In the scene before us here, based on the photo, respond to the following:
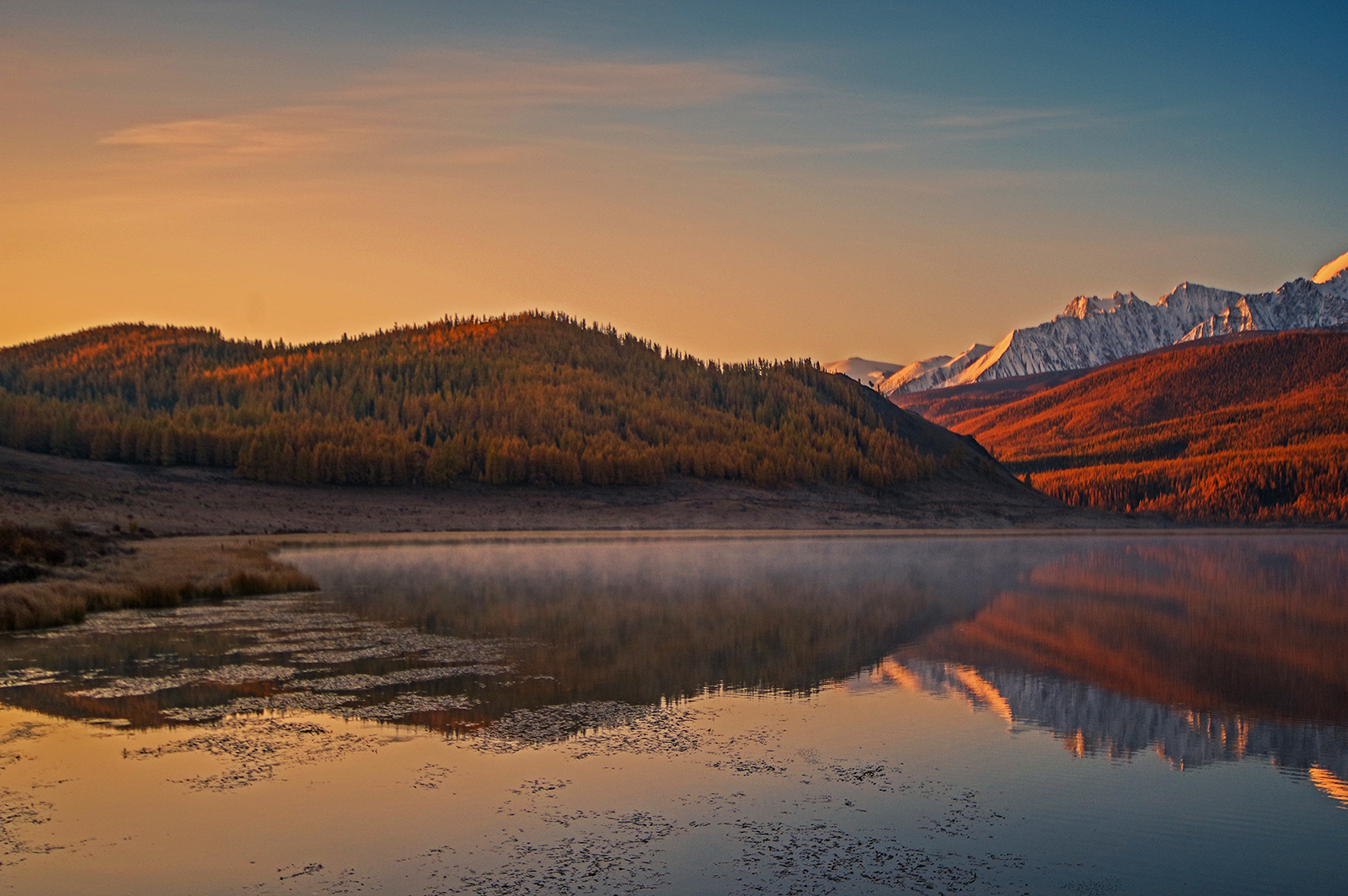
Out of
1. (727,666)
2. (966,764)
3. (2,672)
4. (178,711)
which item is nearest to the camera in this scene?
(966,764)

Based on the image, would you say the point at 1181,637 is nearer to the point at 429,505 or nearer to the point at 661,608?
the point at 661,608

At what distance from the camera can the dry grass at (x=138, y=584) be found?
34969mm

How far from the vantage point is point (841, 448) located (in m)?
181

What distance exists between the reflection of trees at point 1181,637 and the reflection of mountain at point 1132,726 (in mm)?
1128

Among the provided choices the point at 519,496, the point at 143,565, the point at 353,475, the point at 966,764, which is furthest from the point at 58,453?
the point at 966,764

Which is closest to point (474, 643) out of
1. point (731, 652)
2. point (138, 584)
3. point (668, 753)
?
point (731, 652)

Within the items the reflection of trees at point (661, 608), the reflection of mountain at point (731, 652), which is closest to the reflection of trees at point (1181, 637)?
the reflection of mountain at point (731, 652)

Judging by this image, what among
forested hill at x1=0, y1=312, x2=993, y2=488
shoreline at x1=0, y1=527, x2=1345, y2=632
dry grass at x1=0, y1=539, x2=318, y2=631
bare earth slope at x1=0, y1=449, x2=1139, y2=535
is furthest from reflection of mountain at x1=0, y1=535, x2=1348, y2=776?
forested hill at x1=0, y1=312, x2=993, y2=488

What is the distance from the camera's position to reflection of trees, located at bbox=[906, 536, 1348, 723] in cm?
2734

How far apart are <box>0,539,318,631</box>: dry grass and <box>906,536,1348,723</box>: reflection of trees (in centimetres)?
2544

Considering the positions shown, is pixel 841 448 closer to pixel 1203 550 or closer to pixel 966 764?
pixel 1203 550

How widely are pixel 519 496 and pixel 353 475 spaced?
18.2m

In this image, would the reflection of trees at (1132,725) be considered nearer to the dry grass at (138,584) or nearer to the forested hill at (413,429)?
the dry grass at (138,584)

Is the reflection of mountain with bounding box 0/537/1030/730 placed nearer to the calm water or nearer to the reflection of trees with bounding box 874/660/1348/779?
the calm water
